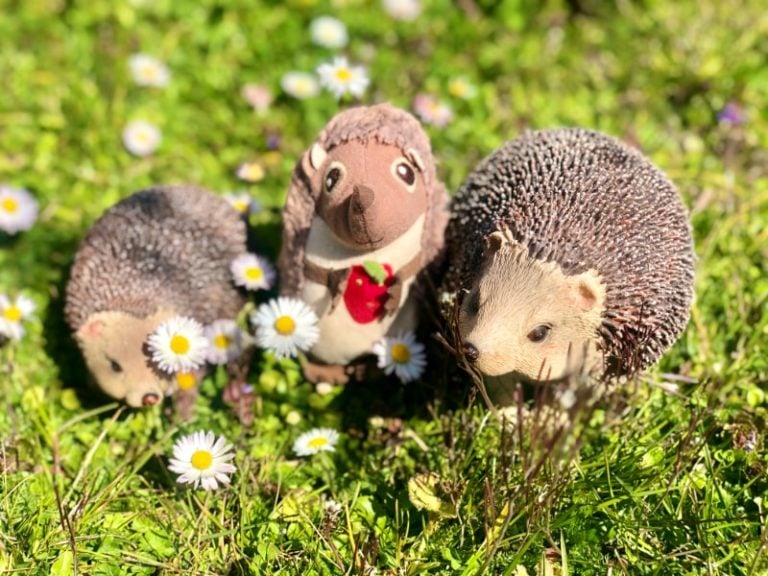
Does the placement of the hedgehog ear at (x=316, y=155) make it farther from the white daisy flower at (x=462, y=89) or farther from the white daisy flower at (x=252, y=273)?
the white daisy flower at (x=462, y=89)

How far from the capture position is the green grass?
294cm

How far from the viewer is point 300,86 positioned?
5.01 m

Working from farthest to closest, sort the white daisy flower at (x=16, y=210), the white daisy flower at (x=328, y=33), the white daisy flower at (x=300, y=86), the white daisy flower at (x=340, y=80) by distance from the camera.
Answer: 1. the white daisy flower at (x=328, y=33)
2. the white daisy flower at (x=300, y=86)
3. the white daisy flower at (x=16, y=210)
4. the white daisy flower at (x=340, y=80)

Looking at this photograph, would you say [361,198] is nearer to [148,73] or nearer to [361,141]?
[361,141]

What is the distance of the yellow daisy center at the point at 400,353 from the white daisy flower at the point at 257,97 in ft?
7.32

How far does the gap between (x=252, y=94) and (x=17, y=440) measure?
254cm

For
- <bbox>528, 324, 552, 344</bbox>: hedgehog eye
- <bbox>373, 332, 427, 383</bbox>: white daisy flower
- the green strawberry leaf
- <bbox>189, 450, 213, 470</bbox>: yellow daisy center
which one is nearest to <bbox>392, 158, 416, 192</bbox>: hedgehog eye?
the green strawberry leaf

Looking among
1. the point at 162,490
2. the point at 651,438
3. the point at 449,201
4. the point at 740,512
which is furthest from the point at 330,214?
the point at 740,512

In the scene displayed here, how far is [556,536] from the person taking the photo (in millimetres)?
2941

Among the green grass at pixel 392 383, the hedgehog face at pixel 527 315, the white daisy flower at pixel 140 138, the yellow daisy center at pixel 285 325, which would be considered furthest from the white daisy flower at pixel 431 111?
the hedgehog face at pixel 527 315

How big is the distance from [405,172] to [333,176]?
10.9 inches

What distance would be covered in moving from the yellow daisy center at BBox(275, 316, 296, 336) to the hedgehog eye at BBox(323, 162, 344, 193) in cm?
54

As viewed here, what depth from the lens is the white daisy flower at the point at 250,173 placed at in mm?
4523

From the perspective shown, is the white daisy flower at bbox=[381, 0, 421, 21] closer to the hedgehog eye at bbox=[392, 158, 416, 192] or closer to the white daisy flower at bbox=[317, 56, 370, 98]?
the white daisy flower at bbox=[317, 56, 370, 98]
